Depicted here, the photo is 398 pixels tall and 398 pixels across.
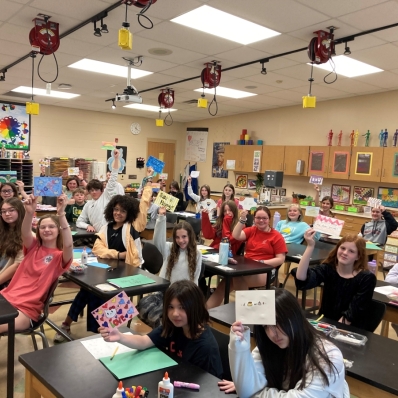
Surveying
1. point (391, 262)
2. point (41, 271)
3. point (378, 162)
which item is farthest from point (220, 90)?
point (41, 271)

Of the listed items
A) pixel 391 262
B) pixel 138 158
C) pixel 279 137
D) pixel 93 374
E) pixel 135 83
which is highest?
pixel 135 83

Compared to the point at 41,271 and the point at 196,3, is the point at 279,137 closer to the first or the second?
the point at 196,3

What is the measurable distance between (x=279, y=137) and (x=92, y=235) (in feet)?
18.5

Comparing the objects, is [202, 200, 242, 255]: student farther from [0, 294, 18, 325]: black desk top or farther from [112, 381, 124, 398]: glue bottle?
[112, 381, 124, 398]: glue bottle

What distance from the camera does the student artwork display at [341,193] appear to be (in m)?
7.43

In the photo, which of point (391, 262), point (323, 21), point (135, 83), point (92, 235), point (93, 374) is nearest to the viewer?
point (93, 374)

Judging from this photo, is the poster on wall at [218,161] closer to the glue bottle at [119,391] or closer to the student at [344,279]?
the student at [344,279]

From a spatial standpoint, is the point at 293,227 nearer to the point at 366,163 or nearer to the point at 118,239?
the point at 118,239

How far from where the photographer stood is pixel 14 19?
12.4 feet

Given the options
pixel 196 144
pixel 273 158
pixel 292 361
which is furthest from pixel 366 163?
pixel 292 361

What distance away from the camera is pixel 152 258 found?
344cm

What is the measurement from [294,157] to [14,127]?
634 cm

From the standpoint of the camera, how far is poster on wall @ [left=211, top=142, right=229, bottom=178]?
10.1 m

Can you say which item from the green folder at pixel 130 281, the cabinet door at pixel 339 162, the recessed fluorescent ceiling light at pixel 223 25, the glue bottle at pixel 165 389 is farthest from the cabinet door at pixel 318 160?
the glue bottle at pixel 165 389
